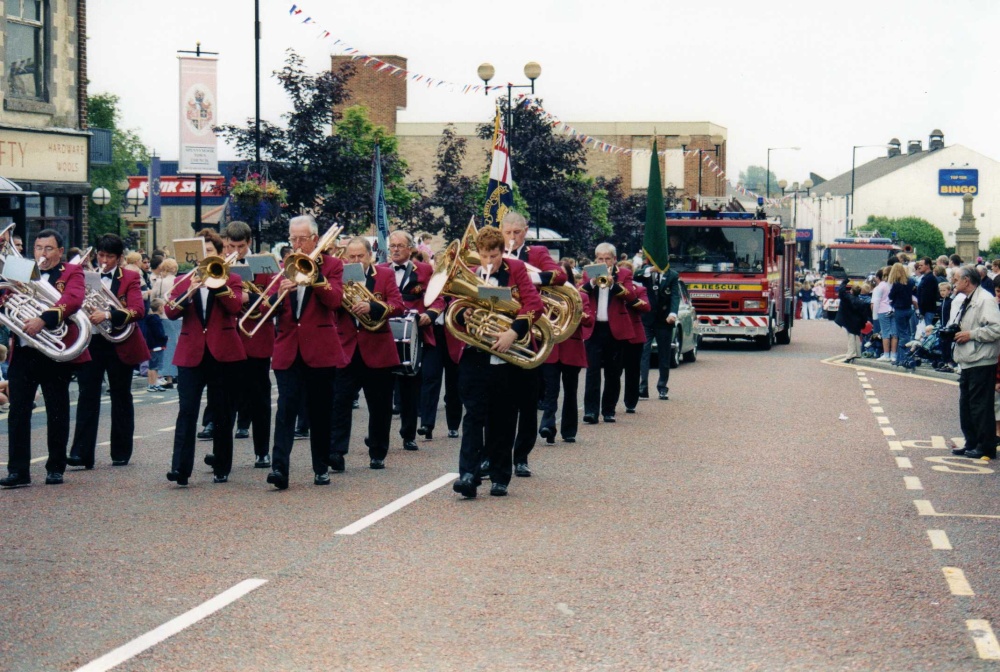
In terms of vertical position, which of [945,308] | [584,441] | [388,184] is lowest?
[584,441]

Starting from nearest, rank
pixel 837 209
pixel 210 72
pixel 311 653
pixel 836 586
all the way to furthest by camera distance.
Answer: pixel 311 653
pixel 836 586
pixel 210 72
pixel 837 209

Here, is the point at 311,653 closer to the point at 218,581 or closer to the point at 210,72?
Result: the point at 218,581

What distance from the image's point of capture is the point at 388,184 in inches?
1378

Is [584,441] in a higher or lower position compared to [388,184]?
lower

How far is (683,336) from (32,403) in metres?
16.0

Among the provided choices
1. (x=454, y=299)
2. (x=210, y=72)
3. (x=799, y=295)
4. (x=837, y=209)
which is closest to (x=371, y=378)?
(x=454, y=299)

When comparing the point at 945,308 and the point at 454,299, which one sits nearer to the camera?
the point at 454,299

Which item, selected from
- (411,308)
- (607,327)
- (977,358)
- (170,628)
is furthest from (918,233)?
(170,628)

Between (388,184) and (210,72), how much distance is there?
23.4ft

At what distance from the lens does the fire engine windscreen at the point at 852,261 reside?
50938 millimetres

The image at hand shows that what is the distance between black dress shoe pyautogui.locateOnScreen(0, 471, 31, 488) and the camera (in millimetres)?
10648

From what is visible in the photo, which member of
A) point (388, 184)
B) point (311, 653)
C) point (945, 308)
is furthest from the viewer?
point (388, 184)

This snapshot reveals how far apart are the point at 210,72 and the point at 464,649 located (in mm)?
24187

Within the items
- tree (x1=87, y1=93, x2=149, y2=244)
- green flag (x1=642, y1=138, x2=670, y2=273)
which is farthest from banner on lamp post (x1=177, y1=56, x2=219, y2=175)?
tree (x1=87, y1=93, x2=149, y2=244)
